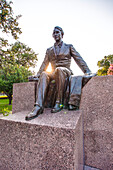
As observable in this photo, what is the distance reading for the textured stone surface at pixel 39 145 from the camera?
4.00ft

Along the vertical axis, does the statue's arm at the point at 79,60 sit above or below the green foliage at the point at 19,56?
below

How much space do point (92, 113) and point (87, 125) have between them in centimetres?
30

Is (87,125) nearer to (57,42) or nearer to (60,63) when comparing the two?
(60,63)

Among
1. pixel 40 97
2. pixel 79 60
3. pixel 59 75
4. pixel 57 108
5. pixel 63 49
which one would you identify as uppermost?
pixel 63 49

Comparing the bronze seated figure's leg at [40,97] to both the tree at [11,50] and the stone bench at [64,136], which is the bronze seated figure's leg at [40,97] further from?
the tree at [11,50]

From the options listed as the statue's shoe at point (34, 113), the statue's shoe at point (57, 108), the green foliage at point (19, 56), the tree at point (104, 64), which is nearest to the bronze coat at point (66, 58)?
→ the statue's shoe at point (57, 108)

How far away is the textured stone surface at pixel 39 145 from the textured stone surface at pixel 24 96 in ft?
3.79

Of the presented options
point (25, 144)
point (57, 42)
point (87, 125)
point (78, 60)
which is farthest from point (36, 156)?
point (57, 42)

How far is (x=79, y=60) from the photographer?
9.34 feet

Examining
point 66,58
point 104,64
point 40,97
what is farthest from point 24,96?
point 104,64

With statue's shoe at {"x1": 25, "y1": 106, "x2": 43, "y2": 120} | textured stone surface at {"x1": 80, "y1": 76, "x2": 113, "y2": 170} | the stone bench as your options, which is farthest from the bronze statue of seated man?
textured stone surface at {"x1": 80, "y1": 76, "x2": 113, "y2": 170}

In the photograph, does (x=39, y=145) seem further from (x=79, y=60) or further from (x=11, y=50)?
(x=11, y=50)

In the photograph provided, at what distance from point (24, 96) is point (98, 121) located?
208cm

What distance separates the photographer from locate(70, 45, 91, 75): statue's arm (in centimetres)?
274
